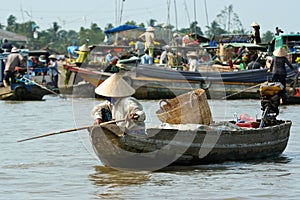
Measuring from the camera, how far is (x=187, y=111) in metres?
8.49

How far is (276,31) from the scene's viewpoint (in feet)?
Answer: 66.8

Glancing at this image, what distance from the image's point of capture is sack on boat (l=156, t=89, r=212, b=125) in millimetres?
8484

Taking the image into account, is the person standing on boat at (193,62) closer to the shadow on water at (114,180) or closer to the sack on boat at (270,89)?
the sack on boat at (270,89)

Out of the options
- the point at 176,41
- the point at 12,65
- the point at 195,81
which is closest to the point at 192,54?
the point at 195,81

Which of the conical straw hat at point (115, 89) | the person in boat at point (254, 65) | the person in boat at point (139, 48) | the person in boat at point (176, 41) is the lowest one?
the conical straw hat at point (115, 89)

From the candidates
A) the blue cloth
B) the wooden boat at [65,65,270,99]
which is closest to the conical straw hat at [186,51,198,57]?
the blue cloth

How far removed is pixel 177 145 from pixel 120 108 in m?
0.73

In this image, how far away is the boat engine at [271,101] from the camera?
9.48 meters

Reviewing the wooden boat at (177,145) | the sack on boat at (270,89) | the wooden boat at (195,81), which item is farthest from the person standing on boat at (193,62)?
the wooden boat at (177,145)

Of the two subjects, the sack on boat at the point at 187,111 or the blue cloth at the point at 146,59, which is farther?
the blue cloth at the point at 146,59

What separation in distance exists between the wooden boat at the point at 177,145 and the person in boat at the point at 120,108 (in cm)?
12

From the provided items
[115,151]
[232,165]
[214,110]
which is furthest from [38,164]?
[214,110]

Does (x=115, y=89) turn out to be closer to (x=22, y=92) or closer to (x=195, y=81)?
(x=195, y=81)

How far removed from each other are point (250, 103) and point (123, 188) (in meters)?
10.8
